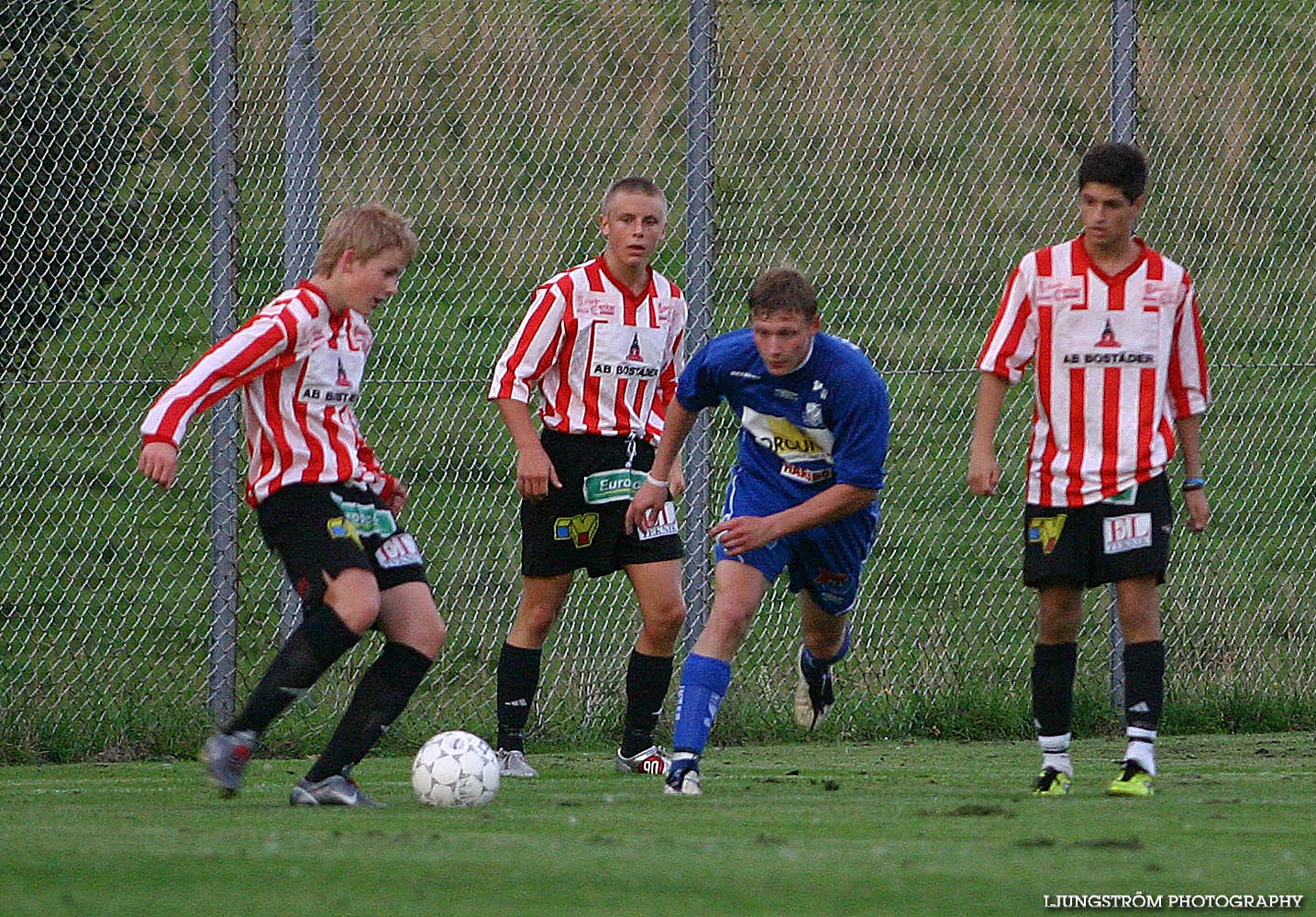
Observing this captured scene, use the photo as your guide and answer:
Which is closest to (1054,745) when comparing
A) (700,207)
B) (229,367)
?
(229,367)

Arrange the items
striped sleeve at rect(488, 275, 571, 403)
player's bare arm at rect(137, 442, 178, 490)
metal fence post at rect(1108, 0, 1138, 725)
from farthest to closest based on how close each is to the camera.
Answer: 1. metal fence post at rect(1108, 0, 1138, 725)
2. striped sleeve at rect(488, 275, 571, 403)
3. player's bare arm at rect(137, 442, 178, 490)

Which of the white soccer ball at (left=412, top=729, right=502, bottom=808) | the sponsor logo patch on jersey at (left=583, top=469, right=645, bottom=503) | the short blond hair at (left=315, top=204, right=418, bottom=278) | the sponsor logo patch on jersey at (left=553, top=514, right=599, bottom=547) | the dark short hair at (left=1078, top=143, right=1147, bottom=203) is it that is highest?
the dark short hair at (left=1078, top=143, right=1147, bottom=203)

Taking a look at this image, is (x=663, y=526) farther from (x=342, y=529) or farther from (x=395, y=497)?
(x=342, y=529)

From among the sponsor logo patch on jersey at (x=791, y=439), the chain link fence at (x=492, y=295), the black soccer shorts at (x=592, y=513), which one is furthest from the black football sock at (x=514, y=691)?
the sponsor logo patch on jersey at (x=791, y=439)

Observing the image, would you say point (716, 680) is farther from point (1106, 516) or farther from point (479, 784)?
point (1106, 516)

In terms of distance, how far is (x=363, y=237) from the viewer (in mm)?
4891

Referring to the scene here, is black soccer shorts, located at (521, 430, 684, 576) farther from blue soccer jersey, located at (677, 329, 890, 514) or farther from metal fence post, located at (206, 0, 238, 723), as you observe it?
metal fence post, located at (206, 0, 238, 723)

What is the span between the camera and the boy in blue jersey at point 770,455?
16.7 ft

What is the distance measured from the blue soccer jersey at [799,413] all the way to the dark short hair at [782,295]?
270 mm

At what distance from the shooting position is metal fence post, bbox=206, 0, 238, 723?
6738 millimetres

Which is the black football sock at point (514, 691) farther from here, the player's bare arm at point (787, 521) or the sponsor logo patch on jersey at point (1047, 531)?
the sponsor logo patch on jersey at point (1047, 531)

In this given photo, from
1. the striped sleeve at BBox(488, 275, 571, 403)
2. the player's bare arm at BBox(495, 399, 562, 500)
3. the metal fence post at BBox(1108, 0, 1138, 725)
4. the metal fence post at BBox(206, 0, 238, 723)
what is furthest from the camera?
the metal fence post at BBox(1108, 0, 1138, 725)

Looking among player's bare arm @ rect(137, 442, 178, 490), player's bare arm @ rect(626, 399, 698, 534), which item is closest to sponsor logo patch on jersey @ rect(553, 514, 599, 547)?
player's bare arm @ rect(626, 399, 698, 534)

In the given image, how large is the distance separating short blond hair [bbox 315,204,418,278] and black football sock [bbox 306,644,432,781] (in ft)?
3.50
